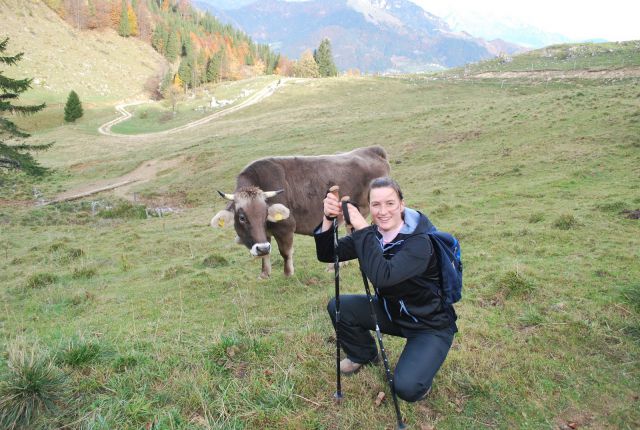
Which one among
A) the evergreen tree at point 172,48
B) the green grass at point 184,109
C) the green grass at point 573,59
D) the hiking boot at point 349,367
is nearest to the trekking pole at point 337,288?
the hiking boot at point 349,367

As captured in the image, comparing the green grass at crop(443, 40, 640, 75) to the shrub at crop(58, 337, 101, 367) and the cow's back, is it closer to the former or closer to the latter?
the cow's back

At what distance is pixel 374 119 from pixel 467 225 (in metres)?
26.5

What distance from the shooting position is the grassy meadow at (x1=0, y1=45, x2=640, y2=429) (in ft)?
13.0

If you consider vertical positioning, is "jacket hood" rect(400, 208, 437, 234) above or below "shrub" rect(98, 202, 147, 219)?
above

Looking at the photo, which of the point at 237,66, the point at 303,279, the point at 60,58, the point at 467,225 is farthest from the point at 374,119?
the point at 237,66

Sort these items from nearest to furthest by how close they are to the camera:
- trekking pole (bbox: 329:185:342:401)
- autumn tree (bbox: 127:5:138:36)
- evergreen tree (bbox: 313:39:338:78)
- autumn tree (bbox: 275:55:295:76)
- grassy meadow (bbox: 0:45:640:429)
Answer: grassy meadow (bbox: 0:45:640:429) → trekking pole (bbox: 329:185:342:401) → evergreen tree (bbox: 313:39:338:78) → autumn tree (bbox: 127:5:138:36) → autumn tree (bbox: 275:55:295:76)

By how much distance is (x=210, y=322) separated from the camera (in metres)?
7.00

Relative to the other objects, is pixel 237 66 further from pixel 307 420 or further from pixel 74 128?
pixel 307 420

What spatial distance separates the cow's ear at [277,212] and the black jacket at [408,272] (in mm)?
4082

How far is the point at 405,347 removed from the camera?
4238 mm

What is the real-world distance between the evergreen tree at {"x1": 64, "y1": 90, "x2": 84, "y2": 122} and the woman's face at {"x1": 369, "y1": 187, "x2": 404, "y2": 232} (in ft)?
251

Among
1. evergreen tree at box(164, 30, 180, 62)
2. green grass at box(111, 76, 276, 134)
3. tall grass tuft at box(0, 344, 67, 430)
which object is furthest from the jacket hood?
evergreen tree at box(164, 30, 180, 62)

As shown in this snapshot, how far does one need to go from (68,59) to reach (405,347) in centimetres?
11017

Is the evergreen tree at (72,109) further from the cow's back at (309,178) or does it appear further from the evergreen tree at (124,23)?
the cow's back at (309,178)
